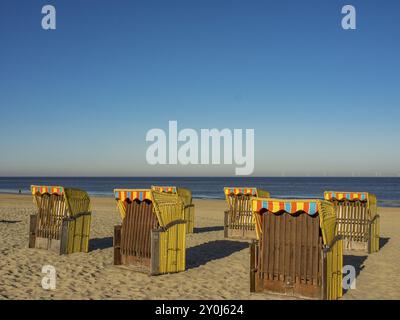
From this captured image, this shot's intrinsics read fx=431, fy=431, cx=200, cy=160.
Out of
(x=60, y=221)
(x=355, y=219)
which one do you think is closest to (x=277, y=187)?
(x=355, y=219)

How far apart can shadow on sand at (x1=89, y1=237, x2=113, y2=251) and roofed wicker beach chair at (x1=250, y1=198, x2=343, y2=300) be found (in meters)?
6.82

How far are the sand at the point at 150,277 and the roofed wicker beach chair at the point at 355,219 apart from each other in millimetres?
582

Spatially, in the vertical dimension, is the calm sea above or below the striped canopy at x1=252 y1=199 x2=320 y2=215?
below

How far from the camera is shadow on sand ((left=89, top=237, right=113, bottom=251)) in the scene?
1425 centimetres

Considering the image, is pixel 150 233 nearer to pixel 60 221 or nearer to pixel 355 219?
pixel 60 221

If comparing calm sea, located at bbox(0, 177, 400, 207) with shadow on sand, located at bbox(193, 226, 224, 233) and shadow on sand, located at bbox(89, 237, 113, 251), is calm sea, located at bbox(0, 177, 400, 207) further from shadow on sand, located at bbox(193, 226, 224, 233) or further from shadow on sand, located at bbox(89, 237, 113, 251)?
shadow on sand, located at bbox(89, 237, 113, 251)

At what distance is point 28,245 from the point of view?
1392 cm

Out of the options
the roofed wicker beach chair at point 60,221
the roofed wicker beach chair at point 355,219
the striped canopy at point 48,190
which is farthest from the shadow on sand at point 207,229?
the striped canopy at point 48,190

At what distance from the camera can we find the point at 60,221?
1327cm

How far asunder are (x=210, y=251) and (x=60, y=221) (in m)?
4.90

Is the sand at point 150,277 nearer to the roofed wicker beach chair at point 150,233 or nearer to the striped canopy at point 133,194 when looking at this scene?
the roofed wicker beach chair at point 150,233

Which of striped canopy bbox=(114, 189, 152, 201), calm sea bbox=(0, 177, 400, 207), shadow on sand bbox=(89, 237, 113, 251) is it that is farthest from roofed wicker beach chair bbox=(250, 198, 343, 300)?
calm sea bbox=(0, 177, 400, 207)
